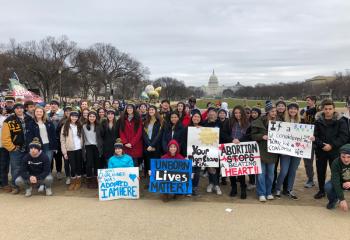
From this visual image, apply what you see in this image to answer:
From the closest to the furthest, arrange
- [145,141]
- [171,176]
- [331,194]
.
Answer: [331,194]
[171,176]
[145,141]

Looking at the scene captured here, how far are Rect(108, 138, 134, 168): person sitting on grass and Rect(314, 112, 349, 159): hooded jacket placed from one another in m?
4.11

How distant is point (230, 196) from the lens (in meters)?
6.80

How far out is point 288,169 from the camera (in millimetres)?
6898

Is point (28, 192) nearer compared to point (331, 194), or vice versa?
point (331, 194)

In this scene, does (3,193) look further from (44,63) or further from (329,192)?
(44,63)

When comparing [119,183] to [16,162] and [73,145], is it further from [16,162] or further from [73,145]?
[16,162]

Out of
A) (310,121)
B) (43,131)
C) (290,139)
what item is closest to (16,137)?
(43,131)

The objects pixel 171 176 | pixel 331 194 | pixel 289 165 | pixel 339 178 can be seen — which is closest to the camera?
pixel 339 178

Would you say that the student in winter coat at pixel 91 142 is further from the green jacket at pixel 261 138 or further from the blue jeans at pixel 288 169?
the blue jeans at pixel 288 169

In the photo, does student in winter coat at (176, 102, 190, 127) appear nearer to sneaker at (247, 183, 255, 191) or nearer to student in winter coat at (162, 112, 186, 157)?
student in winter coat at (162, 112, 186, 157)

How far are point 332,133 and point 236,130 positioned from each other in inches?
78.2

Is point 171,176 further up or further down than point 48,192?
further up

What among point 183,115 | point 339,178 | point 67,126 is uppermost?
point 183,115

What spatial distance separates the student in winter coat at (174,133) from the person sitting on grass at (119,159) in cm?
86
